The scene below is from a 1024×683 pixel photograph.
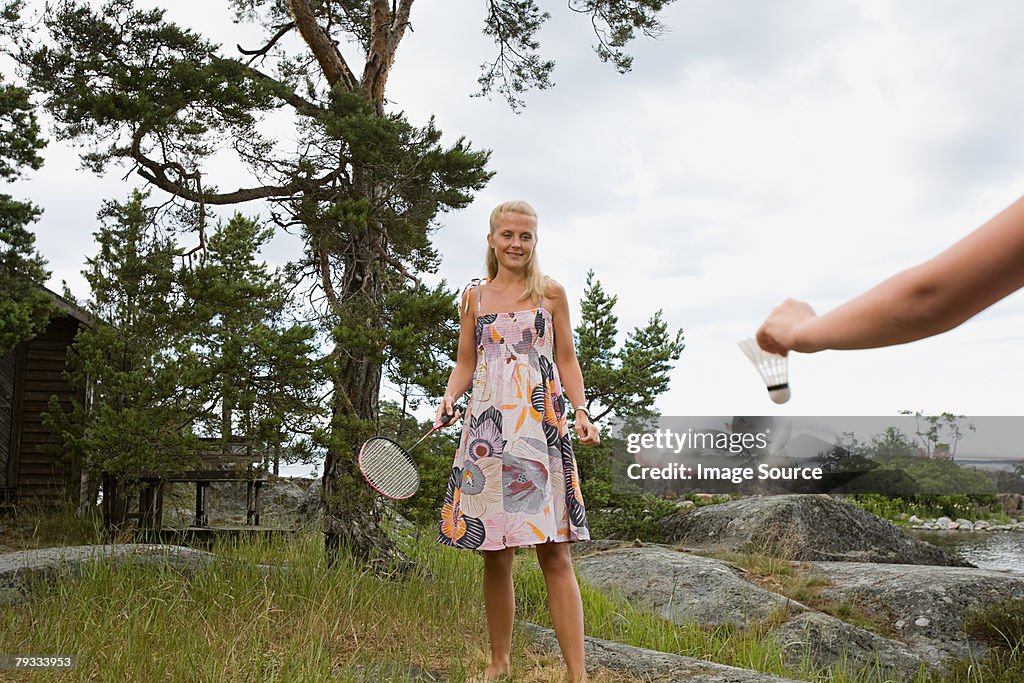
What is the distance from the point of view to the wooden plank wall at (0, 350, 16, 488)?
11.1m

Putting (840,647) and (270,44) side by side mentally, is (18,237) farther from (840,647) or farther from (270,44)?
(840,647)

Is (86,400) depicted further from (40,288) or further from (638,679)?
(638,679)

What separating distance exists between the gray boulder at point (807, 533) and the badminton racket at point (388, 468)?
536cm

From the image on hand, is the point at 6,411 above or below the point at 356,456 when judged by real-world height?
above

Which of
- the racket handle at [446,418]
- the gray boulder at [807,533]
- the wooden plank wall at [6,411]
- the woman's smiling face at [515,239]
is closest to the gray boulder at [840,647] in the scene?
the gray boulder at [807,533]

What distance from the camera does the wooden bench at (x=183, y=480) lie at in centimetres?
901

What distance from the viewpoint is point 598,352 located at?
33.3 feet

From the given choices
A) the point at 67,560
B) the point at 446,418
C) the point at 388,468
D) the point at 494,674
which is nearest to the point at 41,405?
the point at 67,560

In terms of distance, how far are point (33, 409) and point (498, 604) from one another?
9986 millimetres

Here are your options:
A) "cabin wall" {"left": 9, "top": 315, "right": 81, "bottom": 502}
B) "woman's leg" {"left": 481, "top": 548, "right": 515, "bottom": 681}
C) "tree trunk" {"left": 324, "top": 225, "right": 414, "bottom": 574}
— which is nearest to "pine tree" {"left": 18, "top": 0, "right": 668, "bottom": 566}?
"tree trunk" {"left": 324, "top": 225, "right": 414, "bottom": 574}

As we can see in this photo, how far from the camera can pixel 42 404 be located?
11.4 meters

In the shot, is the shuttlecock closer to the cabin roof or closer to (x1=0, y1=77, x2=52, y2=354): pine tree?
(x1=0, y1=77, x2=52, y2=354): pine tree

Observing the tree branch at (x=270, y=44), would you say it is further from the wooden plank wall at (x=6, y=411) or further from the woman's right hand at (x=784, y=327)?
the woman's right hand at (x=784, y=327)

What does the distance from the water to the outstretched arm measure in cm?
968
